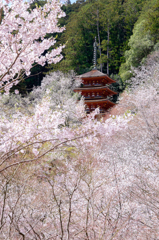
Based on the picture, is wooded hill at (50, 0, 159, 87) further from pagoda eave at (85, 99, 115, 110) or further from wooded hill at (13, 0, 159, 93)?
pagoda eave at (85, 99, 115, 110)

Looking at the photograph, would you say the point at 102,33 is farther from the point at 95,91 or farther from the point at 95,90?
the point at 95,90

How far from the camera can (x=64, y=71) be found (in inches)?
936

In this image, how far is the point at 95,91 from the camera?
58.6 ft

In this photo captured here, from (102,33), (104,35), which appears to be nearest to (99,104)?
(102,33)

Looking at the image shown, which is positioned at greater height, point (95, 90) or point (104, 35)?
point (104, 35)

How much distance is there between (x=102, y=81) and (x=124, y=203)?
14801 mm

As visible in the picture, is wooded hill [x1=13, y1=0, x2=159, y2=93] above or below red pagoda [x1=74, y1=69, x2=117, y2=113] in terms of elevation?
above

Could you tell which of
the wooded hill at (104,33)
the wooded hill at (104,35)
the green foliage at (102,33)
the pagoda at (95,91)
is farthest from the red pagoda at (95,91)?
the green foliage at (102,33)

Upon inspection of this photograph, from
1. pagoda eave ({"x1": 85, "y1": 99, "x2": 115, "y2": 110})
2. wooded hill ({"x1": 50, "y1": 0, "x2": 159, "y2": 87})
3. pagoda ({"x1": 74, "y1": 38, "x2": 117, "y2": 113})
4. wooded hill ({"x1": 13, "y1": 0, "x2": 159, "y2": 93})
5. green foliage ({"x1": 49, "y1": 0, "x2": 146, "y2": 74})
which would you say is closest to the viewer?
pagoda eave ({"x1": 85, "y1": 99, "x2": 115, "y2": 110})

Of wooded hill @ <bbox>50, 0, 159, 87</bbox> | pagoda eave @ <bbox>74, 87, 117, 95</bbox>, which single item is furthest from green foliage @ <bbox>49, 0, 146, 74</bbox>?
pagoda eave @ <bbox>74, 87, 117, 95</bbox>

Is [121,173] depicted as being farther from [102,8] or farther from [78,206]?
[102,8]

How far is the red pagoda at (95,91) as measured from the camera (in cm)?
1719

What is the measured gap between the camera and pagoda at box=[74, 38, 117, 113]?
17.2 meters

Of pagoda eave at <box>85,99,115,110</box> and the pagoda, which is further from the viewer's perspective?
the pagoda
